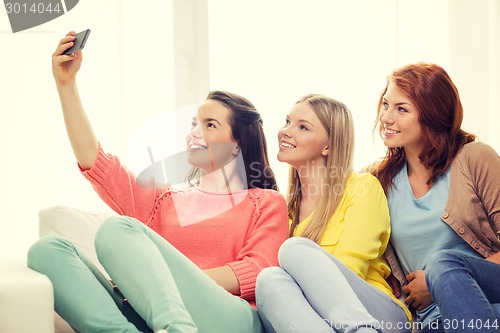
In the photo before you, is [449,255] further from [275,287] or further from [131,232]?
[131,232]

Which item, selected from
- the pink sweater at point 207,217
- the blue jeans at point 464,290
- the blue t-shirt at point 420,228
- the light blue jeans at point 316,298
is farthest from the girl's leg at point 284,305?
the blue t-shirt at point 420,228

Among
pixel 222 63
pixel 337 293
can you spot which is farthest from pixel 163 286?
pixel 222 63

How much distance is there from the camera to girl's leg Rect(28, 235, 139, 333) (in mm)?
1438

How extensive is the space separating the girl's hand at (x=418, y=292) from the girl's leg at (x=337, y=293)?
0.09 meters

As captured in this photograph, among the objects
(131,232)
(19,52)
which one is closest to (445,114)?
(131,232)

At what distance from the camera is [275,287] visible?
1.61 metres

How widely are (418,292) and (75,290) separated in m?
0.90

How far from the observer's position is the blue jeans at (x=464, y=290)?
5.04ft

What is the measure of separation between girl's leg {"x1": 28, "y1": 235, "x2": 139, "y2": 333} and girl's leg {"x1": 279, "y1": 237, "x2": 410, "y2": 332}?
16.6 inches

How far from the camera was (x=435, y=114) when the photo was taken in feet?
6.53

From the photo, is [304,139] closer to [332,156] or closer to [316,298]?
[332,156]

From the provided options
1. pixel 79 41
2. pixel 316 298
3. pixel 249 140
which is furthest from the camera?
pixel 249 140

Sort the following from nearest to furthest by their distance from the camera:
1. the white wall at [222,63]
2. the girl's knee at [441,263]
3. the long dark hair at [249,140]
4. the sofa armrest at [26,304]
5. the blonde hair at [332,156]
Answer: the sofa armrest at [26,304], the girl's knee at [441,263], the blonde hair at [332,156], the long dark hair at [249,140], the white wall at [222,63]

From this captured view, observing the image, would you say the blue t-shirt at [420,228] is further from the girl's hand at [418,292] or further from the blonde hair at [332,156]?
the blonde hair at [332,156]
